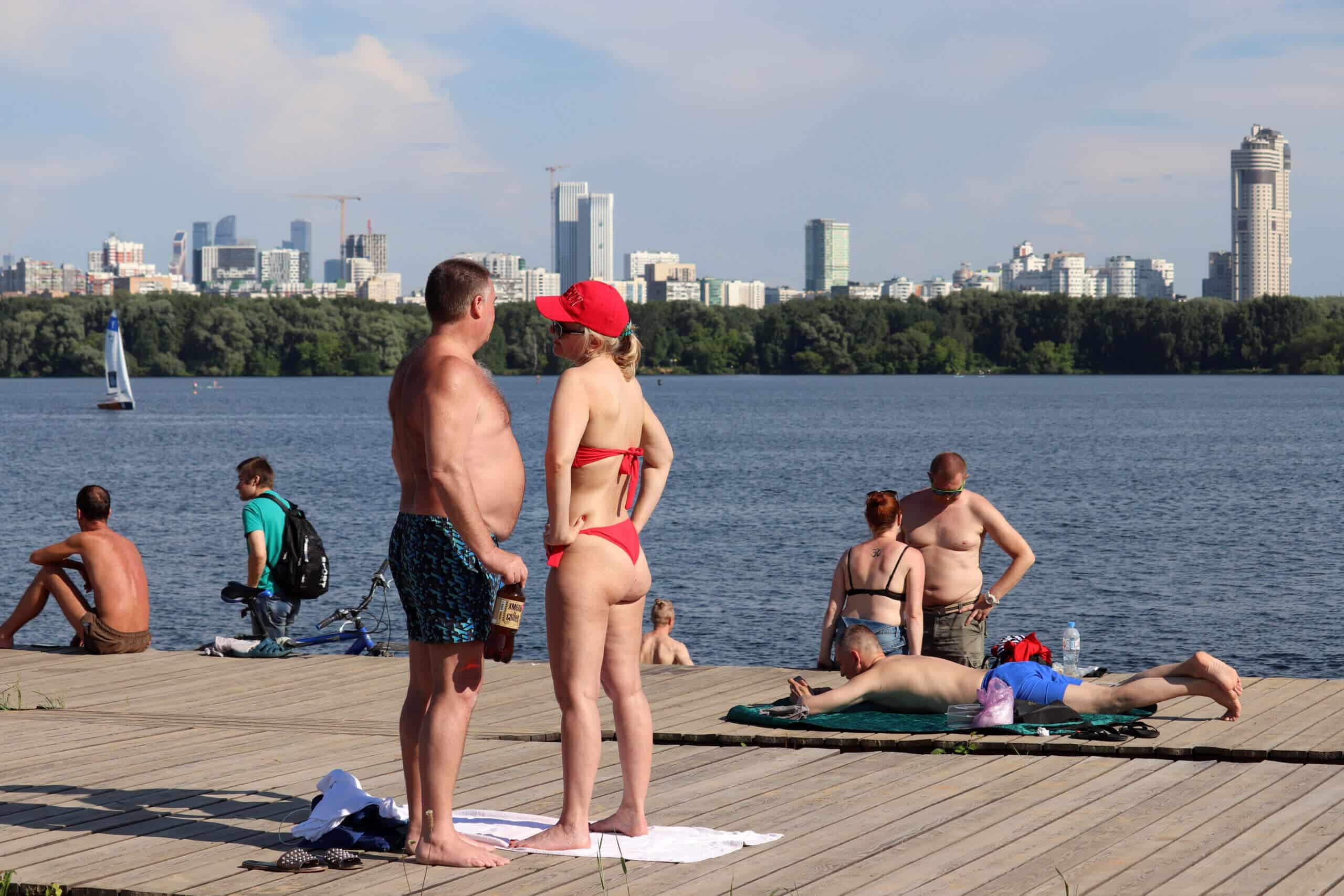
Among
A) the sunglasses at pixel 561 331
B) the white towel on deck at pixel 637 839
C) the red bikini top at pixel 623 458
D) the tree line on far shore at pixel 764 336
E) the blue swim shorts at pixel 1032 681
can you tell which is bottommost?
the white towel on deck at pixel 637 839

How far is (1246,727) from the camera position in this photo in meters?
7.23

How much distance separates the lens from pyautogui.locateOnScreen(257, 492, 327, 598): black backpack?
10.5 meters

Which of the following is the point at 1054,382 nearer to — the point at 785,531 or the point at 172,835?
the point at 785,531

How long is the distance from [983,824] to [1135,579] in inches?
842

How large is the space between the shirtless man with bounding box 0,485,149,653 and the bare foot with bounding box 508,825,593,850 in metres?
5.50

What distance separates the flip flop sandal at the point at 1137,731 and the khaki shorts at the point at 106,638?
20.5 feet

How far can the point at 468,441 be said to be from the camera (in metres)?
4.80

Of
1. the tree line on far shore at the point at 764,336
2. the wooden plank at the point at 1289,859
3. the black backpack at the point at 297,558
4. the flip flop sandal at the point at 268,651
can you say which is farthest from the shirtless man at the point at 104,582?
the tree line on far shore at the point at 764,336

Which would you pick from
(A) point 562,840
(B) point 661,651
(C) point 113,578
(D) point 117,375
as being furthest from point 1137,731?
(D) point 117,375

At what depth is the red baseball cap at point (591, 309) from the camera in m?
4.97

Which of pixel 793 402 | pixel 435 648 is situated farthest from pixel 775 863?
pixel 793 402

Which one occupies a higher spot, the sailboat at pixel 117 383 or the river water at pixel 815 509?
the sailboat at pixel 117 383

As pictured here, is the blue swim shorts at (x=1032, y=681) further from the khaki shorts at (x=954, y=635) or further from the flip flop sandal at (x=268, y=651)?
the flip flop sandal at (x=268, y=651)

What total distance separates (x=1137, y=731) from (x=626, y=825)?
2798mm
